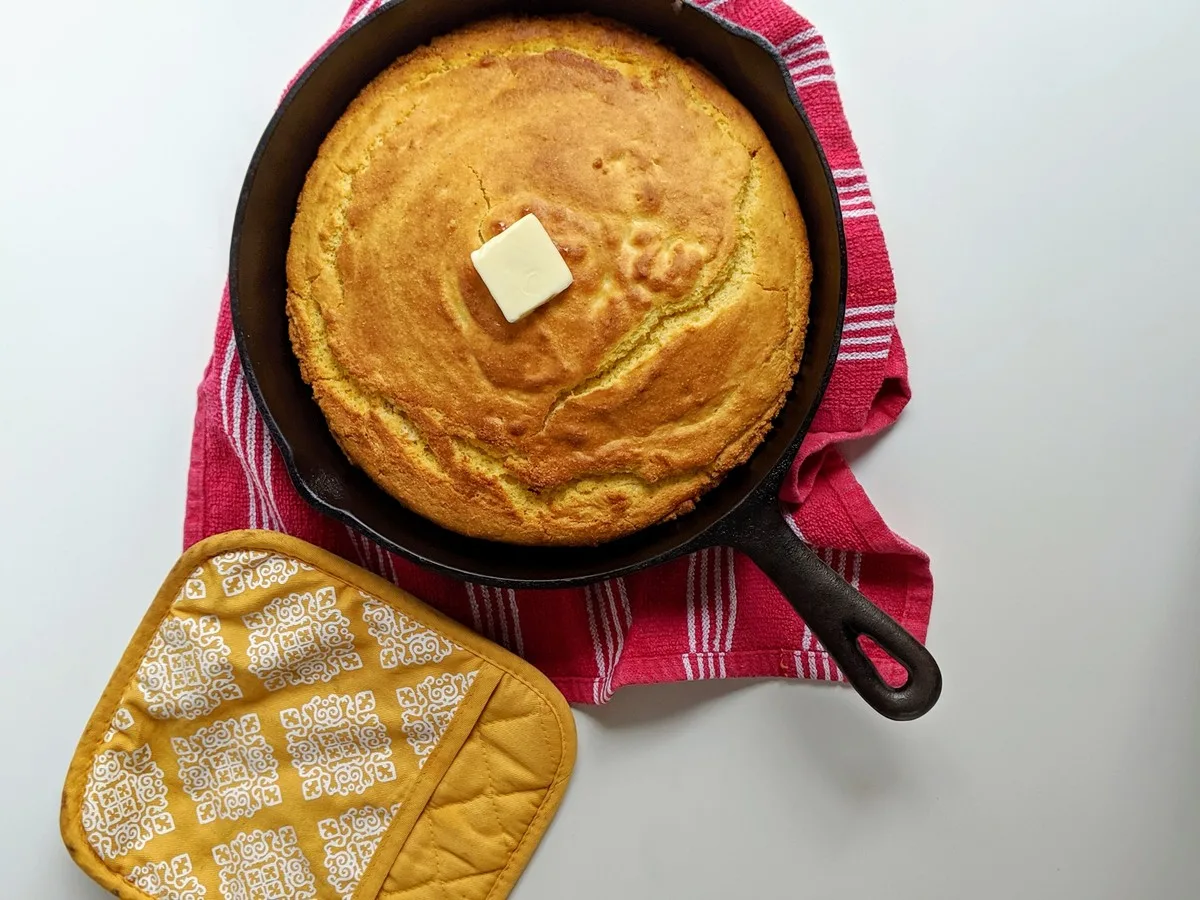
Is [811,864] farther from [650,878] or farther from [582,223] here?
[582,223]

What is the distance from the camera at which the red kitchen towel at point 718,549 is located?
1.50 m

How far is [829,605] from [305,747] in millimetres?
1029

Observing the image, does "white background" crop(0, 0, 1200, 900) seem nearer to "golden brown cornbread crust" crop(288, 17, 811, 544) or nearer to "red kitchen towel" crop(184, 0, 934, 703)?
"red kitchen towel" crop(184, 0, 934, 703)

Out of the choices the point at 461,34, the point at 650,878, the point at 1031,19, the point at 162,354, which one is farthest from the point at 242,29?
the point at 650,878

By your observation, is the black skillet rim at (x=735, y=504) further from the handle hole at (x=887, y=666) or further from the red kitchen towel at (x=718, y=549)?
the handle hole at (x=887, y=666)

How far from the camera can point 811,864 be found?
5.61ft

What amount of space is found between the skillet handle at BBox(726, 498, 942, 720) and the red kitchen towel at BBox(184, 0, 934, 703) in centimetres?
23

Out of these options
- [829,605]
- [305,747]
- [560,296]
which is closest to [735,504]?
[829,605]

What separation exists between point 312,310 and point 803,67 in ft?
3.11

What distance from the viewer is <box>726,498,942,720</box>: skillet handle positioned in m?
1.31

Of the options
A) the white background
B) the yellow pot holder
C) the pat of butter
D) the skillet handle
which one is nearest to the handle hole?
the white background

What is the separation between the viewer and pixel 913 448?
63.6 inches

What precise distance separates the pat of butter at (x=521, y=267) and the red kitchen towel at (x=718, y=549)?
58cm

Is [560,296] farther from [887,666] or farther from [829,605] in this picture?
[887,666]
